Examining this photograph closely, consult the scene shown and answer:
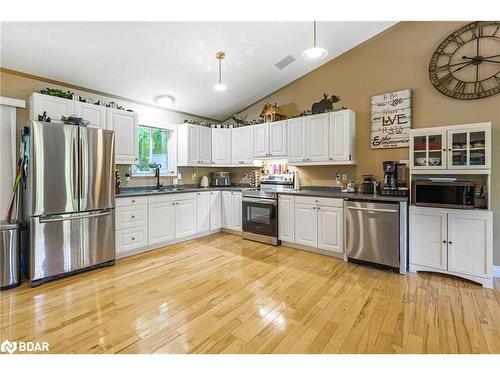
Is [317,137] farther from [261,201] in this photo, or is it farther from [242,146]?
[242,146]

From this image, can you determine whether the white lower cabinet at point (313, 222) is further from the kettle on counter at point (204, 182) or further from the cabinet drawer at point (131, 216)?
the cabinet drawer at point (131, 216)

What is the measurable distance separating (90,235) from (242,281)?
6.71ft

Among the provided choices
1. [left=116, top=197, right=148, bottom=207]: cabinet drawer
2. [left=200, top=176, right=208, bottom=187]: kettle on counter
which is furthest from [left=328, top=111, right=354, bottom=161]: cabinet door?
[left=116, top=197, right=148, bottom=207]: cabinet drawer

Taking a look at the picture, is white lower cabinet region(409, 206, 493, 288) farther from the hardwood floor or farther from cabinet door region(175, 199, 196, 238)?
cabinet door region(175, 199, 196, 238)

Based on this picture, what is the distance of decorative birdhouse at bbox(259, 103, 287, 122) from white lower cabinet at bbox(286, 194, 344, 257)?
160 cm

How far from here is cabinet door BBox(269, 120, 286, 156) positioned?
14.9 feet

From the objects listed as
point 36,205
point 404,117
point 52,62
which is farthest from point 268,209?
point 52,62

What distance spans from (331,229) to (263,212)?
1222 millimetres

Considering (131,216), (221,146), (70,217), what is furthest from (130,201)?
(221,146)

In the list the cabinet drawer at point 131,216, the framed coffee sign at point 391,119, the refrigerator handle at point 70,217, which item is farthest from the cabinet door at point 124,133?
the framed coffee sign at point 391,119

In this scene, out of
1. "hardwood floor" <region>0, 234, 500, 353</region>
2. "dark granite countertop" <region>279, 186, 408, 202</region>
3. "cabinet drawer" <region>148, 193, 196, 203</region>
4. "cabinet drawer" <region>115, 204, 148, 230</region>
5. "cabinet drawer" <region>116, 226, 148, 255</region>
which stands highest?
"dark granite countertop" <region>279, 186, 408, 202</region>

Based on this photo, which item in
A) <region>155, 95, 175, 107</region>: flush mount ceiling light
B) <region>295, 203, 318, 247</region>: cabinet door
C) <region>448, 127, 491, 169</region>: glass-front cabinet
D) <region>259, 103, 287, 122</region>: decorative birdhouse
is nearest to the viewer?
<region>448, 127, 491, 169</region>: glass-front cabinet

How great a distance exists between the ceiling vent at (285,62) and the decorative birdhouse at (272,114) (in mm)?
722
